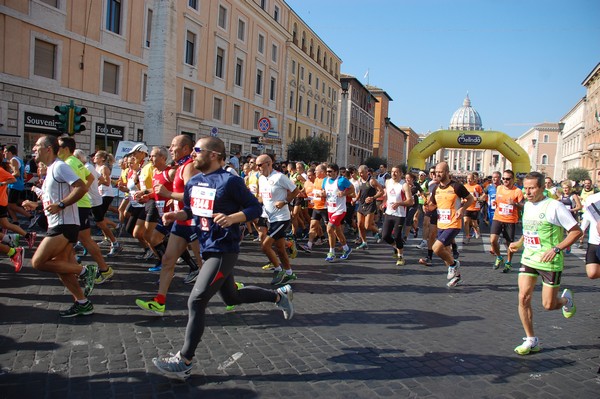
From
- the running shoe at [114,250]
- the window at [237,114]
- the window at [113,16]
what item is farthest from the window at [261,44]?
the running shoe at [114,250]

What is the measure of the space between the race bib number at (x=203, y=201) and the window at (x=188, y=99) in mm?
27137

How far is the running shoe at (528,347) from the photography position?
4625mm

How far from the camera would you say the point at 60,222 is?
5.04 m

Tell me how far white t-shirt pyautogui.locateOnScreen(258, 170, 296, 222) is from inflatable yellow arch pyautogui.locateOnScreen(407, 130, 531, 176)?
1894 cm

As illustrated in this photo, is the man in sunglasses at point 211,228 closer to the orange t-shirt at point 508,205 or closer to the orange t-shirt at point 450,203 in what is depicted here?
the orange t-shirt at point 450,203

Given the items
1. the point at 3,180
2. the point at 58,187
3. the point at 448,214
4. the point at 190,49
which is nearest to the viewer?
the point at 58,187

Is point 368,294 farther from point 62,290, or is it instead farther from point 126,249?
point 126,249

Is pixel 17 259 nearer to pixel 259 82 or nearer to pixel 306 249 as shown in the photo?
pixel 306 249

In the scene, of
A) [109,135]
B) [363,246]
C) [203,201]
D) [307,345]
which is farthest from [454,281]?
[109,135]

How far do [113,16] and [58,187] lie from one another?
21070 mm

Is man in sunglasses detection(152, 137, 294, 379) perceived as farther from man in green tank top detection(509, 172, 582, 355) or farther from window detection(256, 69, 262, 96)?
window detection(256, 69, 262, 96)

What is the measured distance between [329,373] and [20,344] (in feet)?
9.02

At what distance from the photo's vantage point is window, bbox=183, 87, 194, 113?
98.2 feet

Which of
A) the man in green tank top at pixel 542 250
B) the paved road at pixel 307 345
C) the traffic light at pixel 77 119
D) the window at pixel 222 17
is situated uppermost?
the window at pixel 222 17
